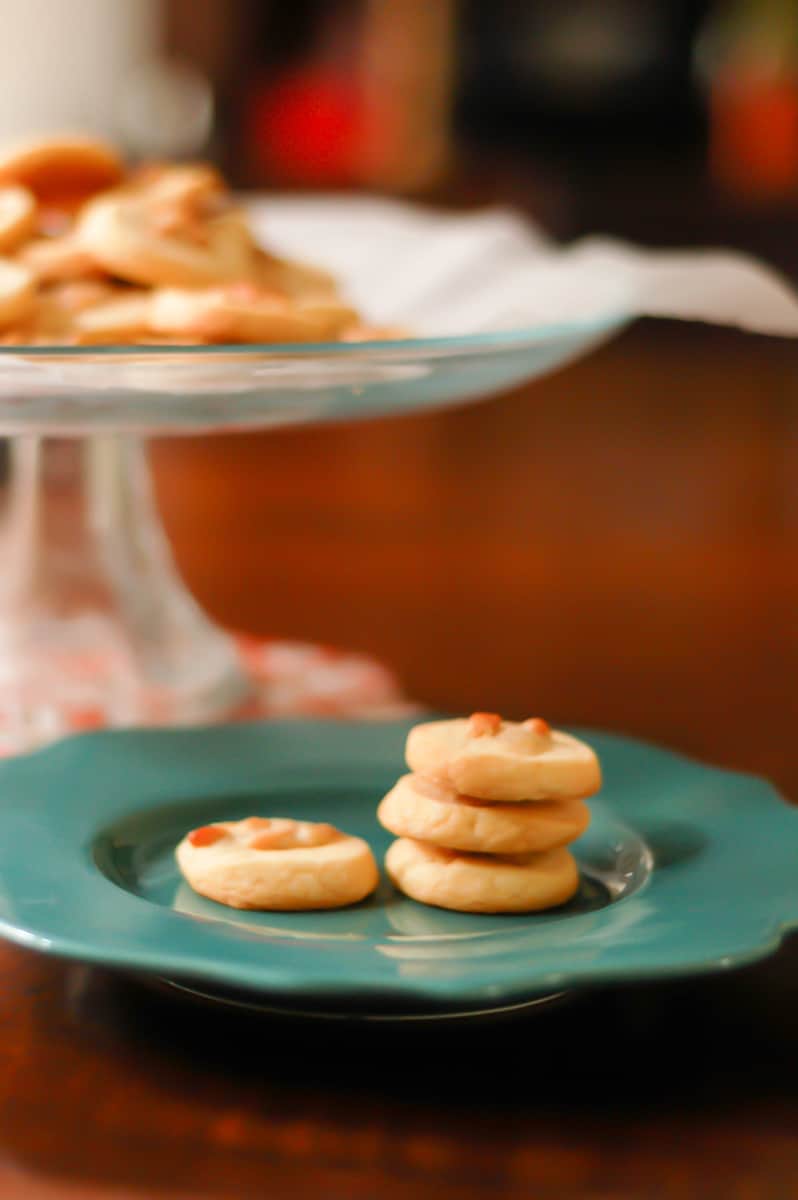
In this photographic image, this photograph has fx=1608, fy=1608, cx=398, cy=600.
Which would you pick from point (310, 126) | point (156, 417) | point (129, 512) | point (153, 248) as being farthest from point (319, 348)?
point (310, 126)

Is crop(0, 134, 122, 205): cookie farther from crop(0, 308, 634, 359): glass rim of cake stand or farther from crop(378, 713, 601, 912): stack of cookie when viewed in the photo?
crop(378, 713, 601, 912): stack of cookie

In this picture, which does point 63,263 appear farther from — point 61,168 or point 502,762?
point 502,762

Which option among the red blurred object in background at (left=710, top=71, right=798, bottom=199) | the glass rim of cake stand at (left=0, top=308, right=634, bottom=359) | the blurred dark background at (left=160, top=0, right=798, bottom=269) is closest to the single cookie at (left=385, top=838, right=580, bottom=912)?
the glass rim of cake stand at (left=0, top=308, right=634, bottom=359)

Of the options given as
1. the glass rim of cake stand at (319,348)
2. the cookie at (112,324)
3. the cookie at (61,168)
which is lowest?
the glass rim of cake stand at (319,348)

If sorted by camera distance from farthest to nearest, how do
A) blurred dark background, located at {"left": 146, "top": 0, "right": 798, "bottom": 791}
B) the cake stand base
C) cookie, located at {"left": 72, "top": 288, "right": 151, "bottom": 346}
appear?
blurred dark background, located at {"left": 146, "top": 0, "right": 798, "bottom": 791}, the cake stand base, cookie, located at {"left": 72, "top": 288, "right": 151, "bottom": 346}

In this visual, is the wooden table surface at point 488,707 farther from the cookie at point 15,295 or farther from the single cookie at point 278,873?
the cookie at point 15,295

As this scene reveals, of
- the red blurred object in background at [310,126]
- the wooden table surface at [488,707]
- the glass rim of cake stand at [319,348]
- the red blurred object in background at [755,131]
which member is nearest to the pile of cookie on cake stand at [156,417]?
the glass rim of cake stand at [319,348]
